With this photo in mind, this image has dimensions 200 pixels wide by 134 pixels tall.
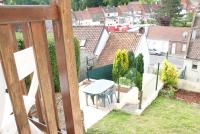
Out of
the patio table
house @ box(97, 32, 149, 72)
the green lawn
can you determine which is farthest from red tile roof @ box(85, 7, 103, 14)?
the patio table

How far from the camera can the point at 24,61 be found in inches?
58.1

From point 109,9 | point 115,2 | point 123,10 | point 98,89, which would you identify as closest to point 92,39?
point 98,89

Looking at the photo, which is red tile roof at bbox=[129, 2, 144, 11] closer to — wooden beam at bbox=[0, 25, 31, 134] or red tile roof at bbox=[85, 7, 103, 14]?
red tile roof at bbox=[85, 7, 103, 14]

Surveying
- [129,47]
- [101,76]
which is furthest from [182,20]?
[101,76]

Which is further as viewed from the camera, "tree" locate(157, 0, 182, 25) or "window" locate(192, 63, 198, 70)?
"tree" locate(157, 0, 182, 25)

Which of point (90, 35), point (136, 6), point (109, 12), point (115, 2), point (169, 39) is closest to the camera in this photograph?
point (90, 35)

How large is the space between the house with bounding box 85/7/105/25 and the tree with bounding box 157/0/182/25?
9.29 metres

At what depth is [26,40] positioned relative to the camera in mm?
1763

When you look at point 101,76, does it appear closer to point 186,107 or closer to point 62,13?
point 186,107

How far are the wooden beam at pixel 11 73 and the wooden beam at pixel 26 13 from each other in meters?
0.05

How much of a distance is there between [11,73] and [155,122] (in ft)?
21.0

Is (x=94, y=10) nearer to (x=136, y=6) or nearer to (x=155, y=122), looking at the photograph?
(x=136, y=6)

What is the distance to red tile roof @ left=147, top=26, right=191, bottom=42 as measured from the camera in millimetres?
25591

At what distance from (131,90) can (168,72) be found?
315 centimetres
